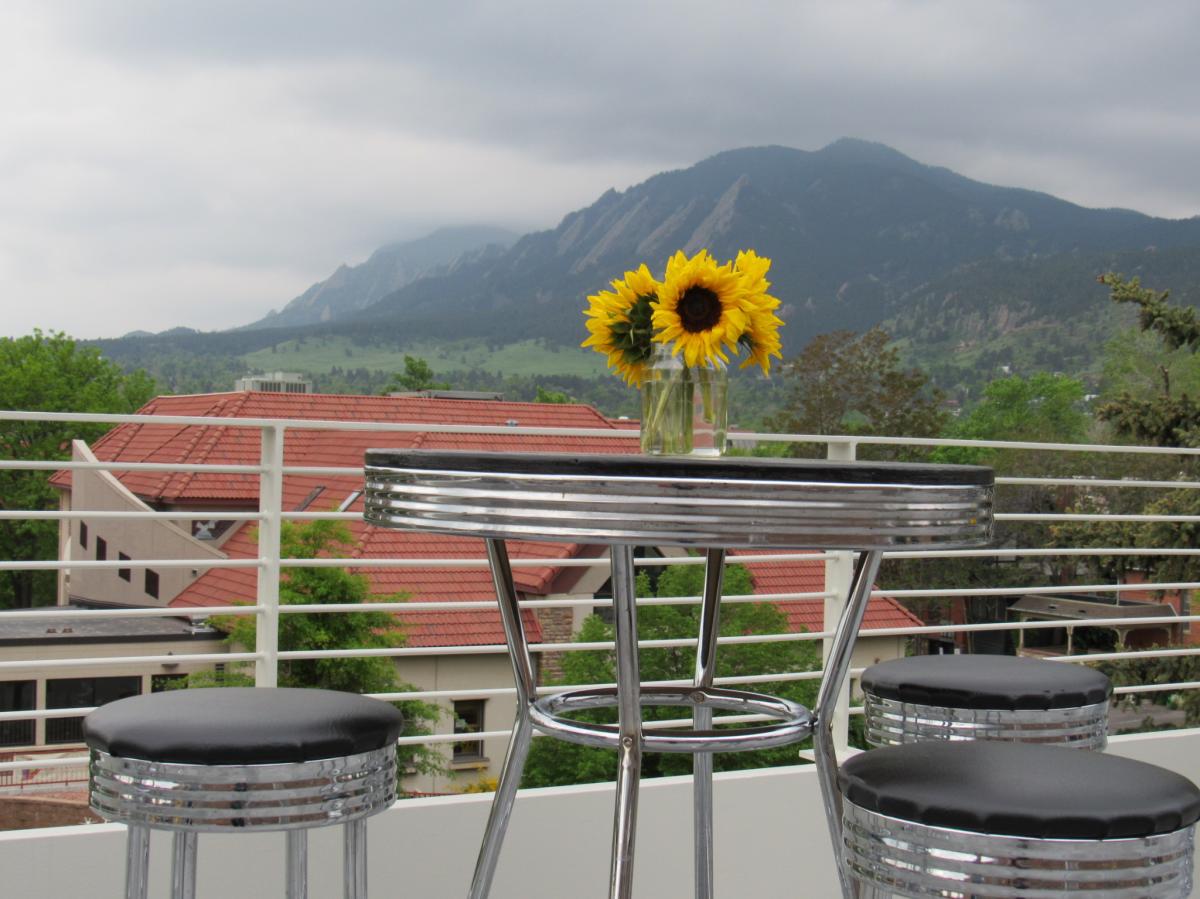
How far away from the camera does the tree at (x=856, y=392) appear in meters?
41.2

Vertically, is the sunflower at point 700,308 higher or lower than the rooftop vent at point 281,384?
lower

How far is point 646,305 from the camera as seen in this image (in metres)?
1.71

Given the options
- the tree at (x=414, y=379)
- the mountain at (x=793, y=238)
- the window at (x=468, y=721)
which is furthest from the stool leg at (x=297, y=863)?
the mountain at (x=793, y=238)

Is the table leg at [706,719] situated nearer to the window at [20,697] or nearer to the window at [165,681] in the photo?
the window at [165,681]

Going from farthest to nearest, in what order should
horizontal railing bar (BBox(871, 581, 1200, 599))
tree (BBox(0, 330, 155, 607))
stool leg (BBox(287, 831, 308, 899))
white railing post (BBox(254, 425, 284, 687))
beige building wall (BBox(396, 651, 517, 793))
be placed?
tree (BBox(0, 330, 155, 607)) → beige building wall (BBox(396, 651, 517, 793)) → horizontal railing bar (BBox(871, 581, 1200, 599)) → white railing post (BBox(254, 425, 284, 687)) → stool leg (BBox(287, 831, 308, 899))

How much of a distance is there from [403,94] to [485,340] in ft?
102

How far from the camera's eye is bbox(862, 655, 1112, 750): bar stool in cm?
180

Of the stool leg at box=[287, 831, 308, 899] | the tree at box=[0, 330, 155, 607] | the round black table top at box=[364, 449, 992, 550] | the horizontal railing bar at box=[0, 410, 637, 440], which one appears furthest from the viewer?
the tree at box=[0, 330, 155, 607]

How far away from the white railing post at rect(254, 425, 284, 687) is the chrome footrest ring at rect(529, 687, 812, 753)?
72cm

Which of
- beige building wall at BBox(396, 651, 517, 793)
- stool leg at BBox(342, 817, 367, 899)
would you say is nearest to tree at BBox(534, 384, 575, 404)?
beige building wall at BBox(396, 651, 517, 793)

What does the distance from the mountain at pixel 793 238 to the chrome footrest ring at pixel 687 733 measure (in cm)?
6153

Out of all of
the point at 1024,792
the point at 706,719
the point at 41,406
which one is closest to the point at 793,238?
the point at 41,406

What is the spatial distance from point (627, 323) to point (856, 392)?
41.4 metres

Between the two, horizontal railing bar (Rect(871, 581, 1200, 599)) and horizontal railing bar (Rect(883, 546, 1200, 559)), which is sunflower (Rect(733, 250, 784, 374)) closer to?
horizontal railing bar (Rect(883, 546, 1200, 559))
